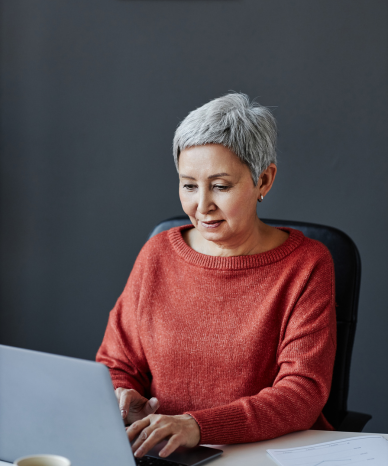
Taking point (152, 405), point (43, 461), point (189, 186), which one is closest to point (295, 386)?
point (152, 405)

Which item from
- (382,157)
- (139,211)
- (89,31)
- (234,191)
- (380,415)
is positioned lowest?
(380,415)

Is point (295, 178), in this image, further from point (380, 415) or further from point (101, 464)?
point (101, 464)

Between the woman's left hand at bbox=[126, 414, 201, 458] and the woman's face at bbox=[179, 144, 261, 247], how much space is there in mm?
493

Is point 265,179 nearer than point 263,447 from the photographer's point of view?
No

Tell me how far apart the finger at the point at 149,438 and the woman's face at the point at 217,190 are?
529 millimetres

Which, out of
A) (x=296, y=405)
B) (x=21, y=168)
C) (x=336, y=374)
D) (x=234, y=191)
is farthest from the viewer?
(x=21, y=168)

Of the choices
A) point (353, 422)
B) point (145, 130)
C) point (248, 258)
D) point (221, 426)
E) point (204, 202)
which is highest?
point (145, 130)

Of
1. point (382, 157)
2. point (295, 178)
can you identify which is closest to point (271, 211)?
point (295, 178)

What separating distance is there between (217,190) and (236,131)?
0.49ft

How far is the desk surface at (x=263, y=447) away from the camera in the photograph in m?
0.93

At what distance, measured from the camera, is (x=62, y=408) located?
735 millimetres

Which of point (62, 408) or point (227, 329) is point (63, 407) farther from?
point (227, 329)

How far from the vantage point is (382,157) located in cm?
206

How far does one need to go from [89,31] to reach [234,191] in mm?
1252
